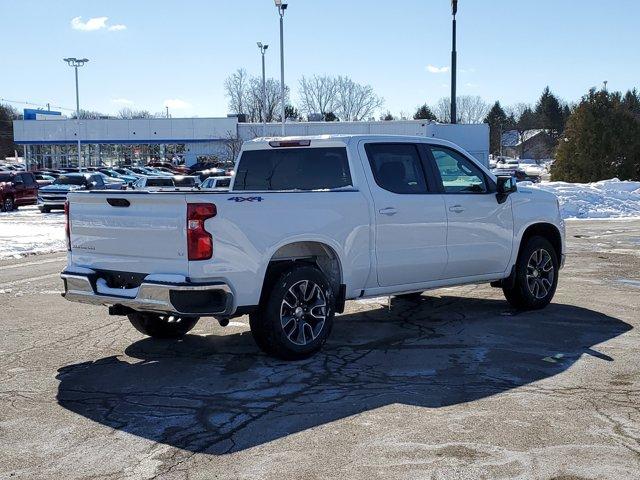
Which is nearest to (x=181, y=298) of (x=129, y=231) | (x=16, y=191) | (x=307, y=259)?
(x=129, y=231)

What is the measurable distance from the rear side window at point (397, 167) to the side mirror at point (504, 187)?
1.06 m

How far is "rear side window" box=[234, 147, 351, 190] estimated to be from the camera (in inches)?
315

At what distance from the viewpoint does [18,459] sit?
15.9ft

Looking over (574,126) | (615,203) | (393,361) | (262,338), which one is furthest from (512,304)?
(574,126)

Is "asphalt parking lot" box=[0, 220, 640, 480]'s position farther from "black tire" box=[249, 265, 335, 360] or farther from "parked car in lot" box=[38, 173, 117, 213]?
"parked car in lot" box=[38, 173, 117, 213]

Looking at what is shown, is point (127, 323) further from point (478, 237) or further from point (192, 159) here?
point (192, 159)

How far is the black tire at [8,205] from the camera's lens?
3447 cm

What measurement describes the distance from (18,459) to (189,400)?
4.70 feet

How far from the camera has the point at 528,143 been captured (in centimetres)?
13600

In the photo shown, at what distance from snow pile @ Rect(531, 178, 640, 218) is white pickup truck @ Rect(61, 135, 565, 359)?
17.8 metres

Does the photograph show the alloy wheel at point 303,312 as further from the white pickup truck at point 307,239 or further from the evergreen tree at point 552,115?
the evergreen tree at point 552,115

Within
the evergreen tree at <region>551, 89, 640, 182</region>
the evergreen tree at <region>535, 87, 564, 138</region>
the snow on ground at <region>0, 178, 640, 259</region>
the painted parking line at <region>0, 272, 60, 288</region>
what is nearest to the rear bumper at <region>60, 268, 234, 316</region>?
the painted parking line at <region>0, 272, 60, 288</region>

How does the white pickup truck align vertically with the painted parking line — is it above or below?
above

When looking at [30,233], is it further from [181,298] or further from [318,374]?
[318,374]
